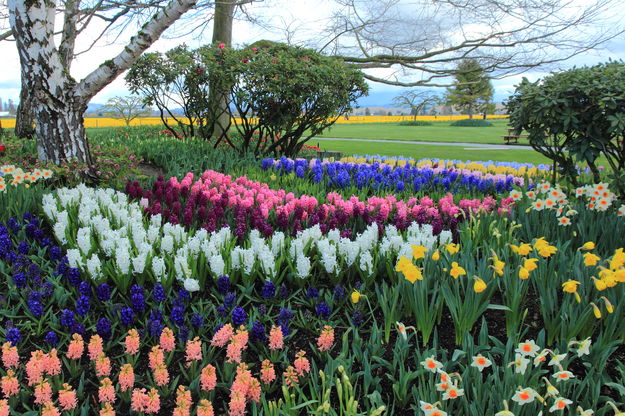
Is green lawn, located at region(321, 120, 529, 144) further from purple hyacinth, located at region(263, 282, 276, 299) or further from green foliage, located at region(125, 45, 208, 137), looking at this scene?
purple hyacinth, located at region(263, 282, 276, 299)

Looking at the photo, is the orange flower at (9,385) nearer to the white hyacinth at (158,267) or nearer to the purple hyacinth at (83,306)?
the purple hyacinth at (83,306)

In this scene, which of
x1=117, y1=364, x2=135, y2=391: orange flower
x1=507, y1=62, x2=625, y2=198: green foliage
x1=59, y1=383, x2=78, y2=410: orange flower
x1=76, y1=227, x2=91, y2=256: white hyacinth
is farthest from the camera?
x1=507, y1=62, x2=625, y2=198: green foliage

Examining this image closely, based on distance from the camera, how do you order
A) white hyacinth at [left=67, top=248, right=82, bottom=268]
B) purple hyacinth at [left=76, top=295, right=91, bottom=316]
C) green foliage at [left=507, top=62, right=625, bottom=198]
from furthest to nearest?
green foliage at [left=507, top=62, right=625, bottom=198] < white hyacinth at [left=67, top=248, right=82, bottom=268] < purple hyacinth at [left=76, top=295, right=91, bottom=316]

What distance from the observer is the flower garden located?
6.61 ft

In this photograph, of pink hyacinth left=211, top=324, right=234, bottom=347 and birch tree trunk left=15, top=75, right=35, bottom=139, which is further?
birch tree trunk left=15, top=75, right=35, bottom=139

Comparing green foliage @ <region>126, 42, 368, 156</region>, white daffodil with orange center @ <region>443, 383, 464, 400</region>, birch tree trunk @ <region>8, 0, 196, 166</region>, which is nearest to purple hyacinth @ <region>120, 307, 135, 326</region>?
white daffodil with orange center @ <region>443, 383, 464, 400</region>

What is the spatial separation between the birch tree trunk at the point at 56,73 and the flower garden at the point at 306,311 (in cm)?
136

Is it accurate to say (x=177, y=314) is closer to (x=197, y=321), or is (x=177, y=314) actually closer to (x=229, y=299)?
(x=197, y=321)

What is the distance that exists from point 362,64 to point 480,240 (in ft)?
39.6

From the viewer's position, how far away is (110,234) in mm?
3404

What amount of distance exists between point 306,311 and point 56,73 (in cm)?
477

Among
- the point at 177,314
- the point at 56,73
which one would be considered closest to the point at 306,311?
the point at 177,314

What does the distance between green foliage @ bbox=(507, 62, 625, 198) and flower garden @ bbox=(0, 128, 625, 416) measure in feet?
2.24

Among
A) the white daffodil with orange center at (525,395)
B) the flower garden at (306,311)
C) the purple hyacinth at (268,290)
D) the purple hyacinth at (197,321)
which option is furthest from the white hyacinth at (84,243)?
the white daffodil with orange center at (525,395)
